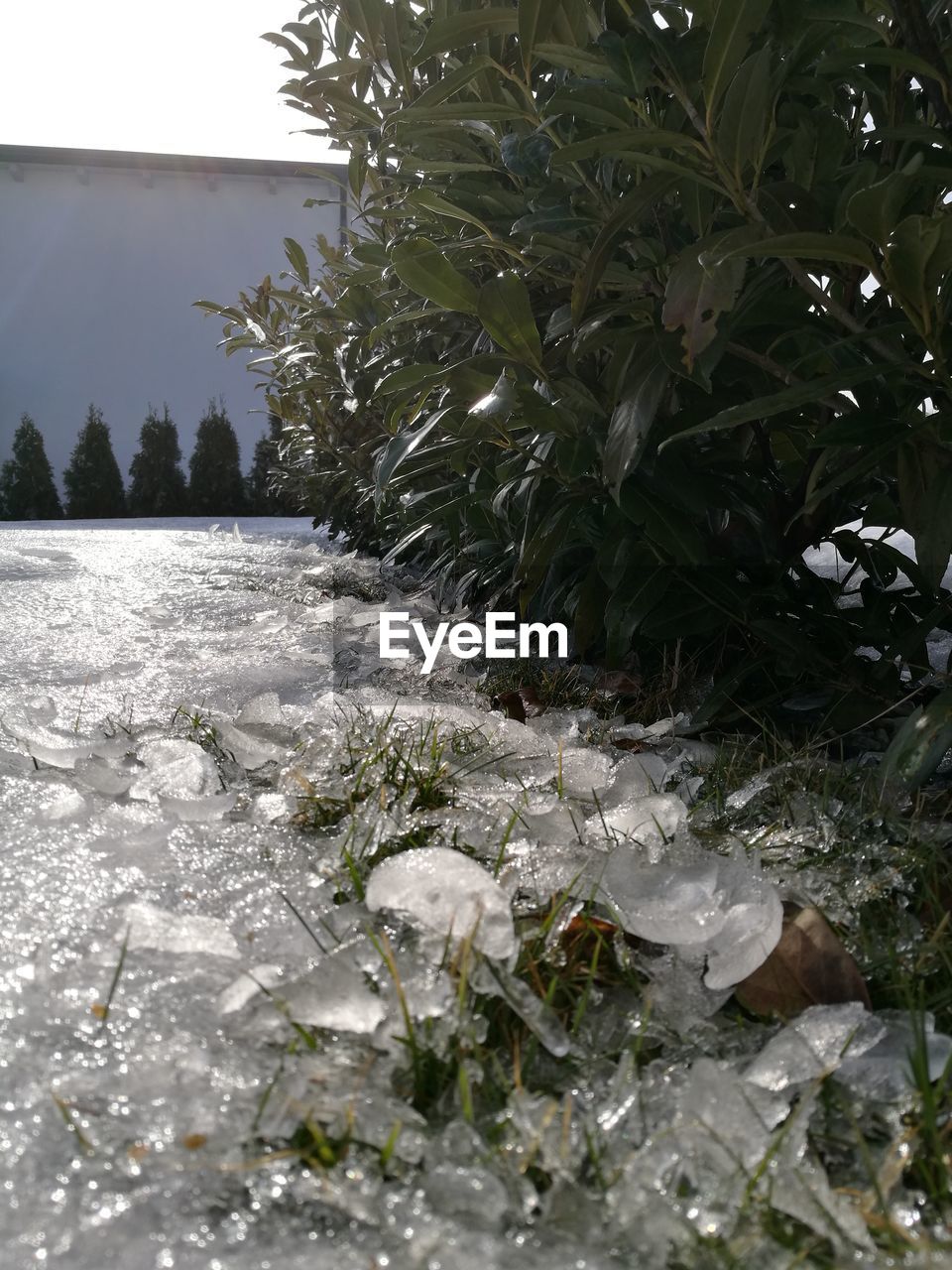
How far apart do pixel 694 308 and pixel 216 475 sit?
467 inches

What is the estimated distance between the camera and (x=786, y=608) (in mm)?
1437

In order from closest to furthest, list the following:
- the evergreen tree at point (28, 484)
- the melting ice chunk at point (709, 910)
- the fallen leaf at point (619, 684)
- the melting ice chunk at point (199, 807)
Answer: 1. the melting ice chunk at point (709, 910)
2. the melting ice chunk at point (199, 807)
3. the fallen leaf at point (619, 684)
4. the evergreen tree at point (28, 484)

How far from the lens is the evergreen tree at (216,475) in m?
12.1

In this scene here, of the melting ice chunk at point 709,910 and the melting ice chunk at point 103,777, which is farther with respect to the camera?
the melting ice chunk at point 103,777

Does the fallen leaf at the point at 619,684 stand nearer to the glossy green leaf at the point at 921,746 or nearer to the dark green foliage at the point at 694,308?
the dark green foliage at the point at 694,308

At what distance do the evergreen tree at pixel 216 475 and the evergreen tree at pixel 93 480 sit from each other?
0.93 m

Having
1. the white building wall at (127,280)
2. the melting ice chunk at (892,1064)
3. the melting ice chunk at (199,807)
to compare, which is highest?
the white building wall at (127,280)

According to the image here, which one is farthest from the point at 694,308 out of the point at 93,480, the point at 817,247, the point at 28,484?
the point at 28,484

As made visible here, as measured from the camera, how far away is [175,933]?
0.66m

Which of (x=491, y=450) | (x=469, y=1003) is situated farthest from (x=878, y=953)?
(x=491, y=450)

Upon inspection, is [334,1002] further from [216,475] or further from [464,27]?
[216,475]

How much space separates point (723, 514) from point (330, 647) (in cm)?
85

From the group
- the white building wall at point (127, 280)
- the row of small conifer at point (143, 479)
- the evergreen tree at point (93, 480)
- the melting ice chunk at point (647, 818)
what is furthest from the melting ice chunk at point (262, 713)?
the white building wall at point (127, 280)

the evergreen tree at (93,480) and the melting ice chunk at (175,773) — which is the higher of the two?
the evergreen tree at (93,480)
